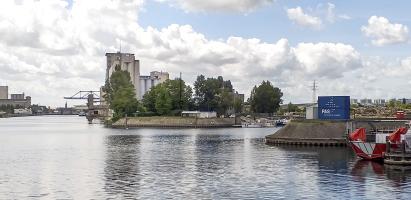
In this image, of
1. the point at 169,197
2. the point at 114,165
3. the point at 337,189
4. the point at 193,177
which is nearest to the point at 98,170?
the point at 114,165

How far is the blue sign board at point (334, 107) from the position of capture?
121m

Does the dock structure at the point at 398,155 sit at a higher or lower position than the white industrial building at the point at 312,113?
lower

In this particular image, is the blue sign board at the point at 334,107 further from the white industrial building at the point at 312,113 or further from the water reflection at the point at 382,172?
the water reflection at the point at 382,172

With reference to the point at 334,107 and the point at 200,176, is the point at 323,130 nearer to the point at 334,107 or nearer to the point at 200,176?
the point at 334,107

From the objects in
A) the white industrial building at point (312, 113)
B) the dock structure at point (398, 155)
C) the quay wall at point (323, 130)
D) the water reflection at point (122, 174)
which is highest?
the white industrial building at point (312, 113)

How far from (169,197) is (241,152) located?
5211 centimetres

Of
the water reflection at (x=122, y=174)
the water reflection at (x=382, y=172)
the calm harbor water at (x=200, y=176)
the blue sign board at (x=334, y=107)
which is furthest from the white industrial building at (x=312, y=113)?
the water reflection at (x=382, y=172)

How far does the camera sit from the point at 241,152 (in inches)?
4070

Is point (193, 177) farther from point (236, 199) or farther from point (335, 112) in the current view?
point (335, 112)

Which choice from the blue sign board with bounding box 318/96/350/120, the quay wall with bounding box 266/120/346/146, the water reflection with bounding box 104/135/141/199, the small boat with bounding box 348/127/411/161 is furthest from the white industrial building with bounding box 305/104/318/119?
the water reflection with bounding box 104/135/141/199

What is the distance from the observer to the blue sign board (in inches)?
4761

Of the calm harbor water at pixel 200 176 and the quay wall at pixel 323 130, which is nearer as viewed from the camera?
the calm harbor water at pixel 200 176

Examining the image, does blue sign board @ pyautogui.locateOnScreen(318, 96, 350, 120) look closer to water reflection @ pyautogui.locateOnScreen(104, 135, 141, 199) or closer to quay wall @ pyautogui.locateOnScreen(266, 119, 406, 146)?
quay wall @ pyautogui.locateOnScreen(266, 119, 406, 146)

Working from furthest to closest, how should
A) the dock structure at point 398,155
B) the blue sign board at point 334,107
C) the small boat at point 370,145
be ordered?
the blue sign board at point 334,107 < the small boat at point 370,145 < the dock structure at point 398,155
